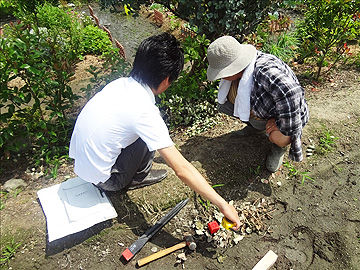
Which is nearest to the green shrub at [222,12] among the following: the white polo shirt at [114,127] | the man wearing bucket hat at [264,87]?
the man wearing bucket hat at [264,87]

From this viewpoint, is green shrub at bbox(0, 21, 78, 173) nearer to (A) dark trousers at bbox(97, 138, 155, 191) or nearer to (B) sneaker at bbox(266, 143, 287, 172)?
(A) dark trousers at bbox(97, 138, 155, 191)

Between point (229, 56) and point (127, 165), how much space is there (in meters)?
1.28

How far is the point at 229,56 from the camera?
240cm

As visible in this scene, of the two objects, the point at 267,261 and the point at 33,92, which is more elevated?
the point at 33,92

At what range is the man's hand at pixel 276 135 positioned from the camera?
2596 mm

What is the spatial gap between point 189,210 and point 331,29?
3605 mm

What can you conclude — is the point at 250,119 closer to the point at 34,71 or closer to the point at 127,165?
Answer: the point at 127,165

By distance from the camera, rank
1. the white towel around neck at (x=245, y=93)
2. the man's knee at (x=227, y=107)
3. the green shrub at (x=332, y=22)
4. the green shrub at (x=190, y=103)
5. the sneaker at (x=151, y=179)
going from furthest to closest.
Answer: the green shrub at (x=332, y=22), the green shrub at (x=190, y=103), the man's knee at (x=227, y=107), the sneaker at (x=151, y=179), the white towel around neck at (x=245, y=93)

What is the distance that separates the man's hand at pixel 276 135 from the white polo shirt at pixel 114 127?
3.92 ft

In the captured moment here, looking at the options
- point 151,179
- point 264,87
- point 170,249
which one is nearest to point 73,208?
point 151,179

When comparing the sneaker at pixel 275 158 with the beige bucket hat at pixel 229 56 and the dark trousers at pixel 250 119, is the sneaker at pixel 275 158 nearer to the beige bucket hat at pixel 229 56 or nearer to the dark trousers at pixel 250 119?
the dark trousers at pixel 250 119

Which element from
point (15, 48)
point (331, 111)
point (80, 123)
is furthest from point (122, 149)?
point (331, 111)

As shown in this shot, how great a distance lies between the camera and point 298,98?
7.59 feet

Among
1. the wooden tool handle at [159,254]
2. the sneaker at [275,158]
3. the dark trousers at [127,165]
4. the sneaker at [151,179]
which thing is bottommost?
the wooden tool handle at [159,254]
